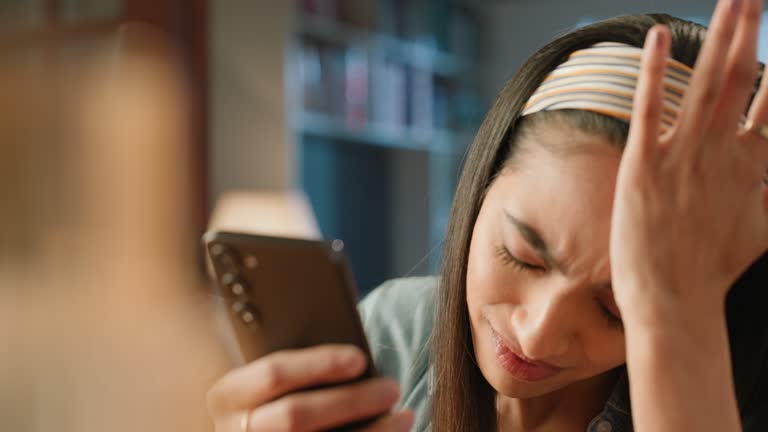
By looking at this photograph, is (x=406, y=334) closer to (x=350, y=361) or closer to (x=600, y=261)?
(x=600, y=261)

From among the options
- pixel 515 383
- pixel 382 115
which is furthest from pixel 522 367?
pixel 382 115

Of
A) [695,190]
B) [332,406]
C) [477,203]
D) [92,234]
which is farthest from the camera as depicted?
[92,234]

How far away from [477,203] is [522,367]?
175mm

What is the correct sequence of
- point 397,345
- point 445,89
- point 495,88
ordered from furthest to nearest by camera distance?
point 495,88 < point 445,89 < point 397,345

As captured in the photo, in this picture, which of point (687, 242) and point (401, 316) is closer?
point (687, 242)

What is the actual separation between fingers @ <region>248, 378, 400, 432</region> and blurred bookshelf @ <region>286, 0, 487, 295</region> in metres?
2.44

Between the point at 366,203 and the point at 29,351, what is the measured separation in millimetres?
1829

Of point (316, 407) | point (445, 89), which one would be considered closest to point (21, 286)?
point (316, 407)

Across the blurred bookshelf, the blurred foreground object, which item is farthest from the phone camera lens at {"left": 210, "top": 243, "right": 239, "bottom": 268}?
the blurred bookshelf

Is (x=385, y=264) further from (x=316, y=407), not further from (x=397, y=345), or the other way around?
(x=316, y=407)

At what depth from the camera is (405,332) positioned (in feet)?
3.90

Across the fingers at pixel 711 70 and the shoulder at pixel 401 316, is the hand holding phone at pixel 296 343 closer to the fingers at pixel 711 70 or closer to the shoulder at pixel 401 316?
the fingers at pixel 711 70

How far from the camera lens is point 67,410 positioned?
8.57ft

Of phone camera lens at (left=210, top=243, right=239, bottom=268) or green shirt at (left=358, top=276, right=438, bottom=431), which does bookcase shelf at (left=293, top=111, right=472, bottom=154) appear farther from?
phone camera lens at (left=210, top=243, right=239, bottom=268)
